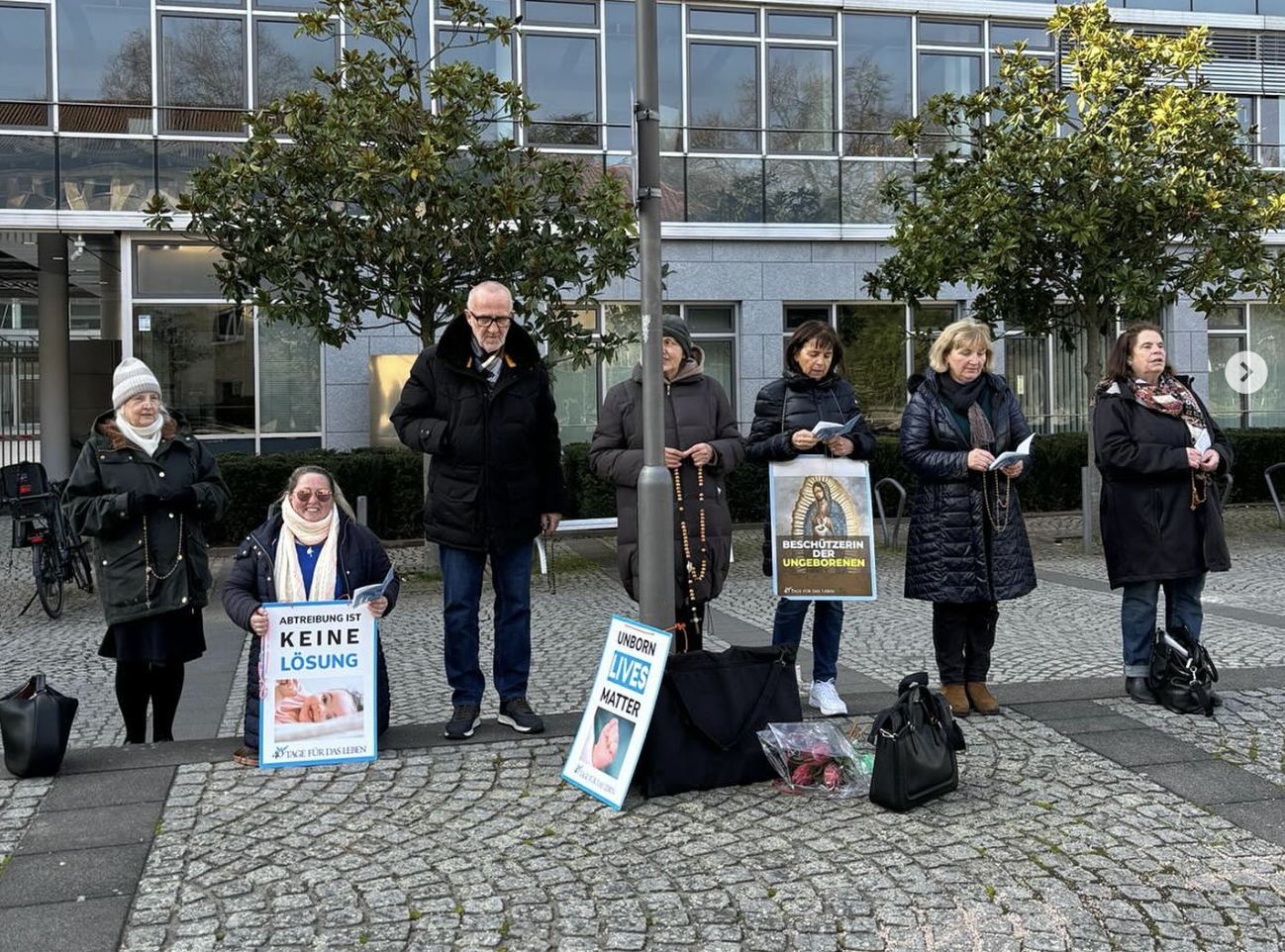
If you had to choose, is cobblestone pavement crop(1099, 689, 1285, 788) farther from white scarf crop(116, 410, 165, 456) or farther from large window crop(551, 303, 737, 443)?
large window crop(551, 303, 737, 443)

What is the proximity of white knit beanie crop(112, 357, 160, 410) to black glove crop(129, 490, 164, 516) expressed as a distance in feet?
1.36

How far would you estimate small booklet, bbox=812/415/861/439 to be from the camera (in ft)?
17.7

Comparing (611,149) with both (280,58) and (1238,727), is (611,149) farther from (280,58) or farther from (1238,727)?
(1238,727)

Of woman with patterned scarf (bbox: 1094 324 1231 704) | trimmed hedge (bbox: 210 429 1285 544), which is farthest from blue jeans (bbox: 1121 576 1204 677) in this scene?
trimmed hedge (bbox: 210 429 1285 544)

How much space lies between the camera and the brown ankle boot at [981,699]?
5664 mm

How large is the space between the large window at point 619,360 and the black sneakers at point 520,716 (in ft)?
41.0

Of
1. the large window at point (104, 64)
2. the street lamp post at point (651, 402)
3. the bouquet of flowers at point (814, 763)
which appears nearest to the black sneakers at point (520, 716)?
the street lamp post at point (651, 402)

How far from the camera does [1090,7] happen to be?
40.4 ft

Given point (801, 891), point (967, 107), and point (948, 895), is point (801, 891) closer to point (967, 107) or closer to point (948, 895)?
point (948, 895)

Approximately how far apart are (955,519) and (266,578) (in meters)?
3.04

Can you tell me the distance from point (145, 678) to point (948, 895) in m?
3.64

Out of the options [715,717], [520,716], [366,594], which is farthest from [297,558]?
[715,717]

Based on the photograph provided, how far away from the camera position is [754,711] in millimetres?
4699

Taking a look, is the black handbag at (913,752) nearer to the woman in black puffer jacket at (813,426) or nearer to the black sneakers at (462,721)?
the woman in black puffer jacket at (813,426)
